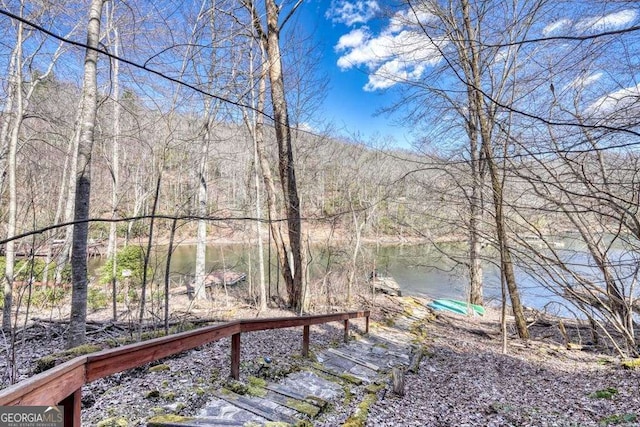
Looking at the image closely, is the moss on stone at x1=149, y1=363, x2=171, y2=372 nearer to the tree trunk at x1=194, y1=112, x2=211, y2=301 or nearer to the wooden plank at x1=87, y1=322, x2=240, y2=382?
the wooden plank at x1=87, y1=322, x2=240, y2=382

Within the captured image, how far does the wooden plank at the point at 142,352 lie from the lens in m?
1.71

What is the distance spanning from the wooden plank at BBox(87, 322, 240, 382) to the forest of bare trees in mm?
914

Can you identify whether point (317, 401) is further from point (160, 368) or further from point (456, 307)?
point (456, 307)

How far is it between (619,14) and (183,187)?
398 inches

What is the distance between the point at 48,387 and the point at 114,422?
1.06 meters

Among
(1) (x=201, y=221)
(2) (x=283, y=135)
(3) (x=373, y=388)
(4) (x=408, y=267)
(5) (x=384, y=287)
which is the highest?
(2) (x=283, y=135)

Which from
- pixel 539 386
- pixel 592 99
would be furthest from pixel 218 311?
pixel 592 99

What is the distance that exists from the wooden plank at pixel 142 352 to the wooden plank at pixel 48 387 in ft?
0.33

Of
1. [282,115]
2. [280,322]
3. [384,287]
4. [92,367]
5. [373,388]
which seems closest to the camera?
[92,367]

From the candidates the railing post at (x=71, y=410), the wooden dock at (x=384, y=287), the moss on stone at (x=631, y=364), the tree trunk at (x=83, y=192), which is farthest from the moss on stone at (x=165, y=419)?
the wooden dock at (x=384, y=287)

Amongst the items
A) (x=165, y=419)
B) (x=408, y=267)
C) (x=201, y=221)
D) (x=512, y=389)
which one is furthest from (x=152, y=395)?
(x=408, y=267)

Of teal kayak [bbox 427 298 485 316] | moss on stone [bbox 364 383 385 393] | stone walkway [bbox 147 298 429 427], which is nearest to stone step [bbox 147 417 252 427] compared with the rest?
stone walkway [bbox 147 298 429 427]

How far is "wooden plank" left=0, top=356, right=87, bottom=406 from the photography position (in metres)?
1.17

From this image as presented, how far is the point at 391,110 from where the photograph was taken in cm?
806
